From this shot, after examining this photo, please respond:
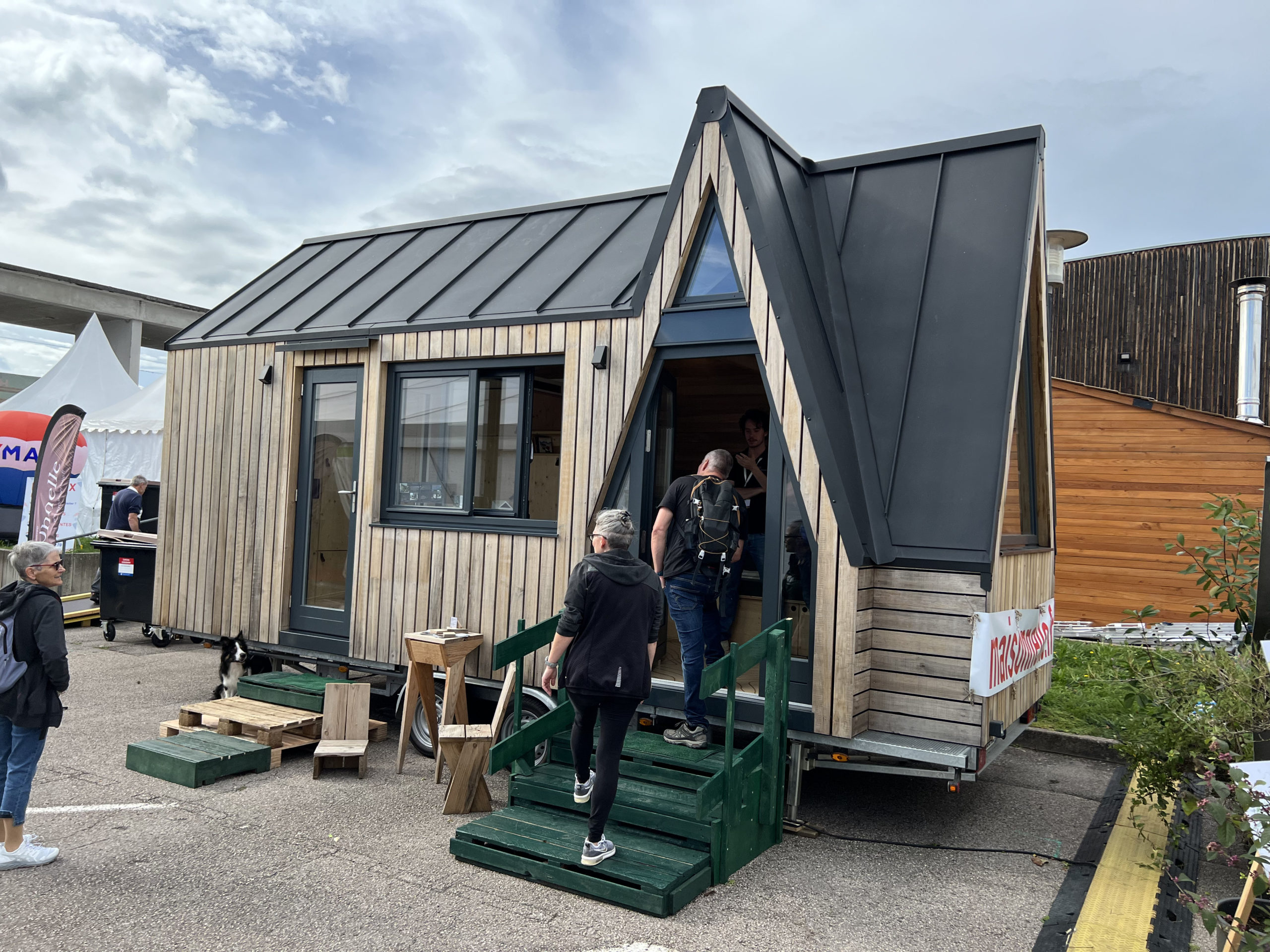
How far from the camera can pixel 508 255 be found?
828 cm

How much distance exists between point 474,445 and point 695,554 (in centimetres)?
234

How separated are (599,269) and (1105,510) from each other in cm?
805

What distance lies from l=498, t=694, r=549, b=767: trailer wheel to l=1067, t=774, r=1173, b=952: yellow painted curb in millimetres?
3419

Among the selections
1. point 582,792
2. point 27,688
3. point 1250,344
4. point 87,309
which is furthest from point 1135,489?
point 87,309

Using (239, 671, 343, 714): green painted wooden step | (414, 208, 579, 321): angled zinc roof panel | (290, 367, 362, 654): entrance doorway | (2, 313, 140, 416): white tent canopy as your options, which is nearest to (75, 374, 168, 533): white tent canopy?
(2, 313, 140, 416): white tent canopy

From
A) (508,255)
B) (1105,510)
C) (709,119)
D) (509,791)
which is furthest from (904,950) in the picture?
(1105,510)

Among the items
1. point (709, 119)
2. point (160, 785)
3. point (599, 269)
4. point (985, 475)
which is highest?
point (709, 119)

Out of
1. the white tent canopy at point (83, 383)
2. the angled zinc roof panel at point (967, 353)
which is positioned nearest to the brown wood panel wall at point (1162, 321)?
the angled zinc roof panel at point (967, 353)

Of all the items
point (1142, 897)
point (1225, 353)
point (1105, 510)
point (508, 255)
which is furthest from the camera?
point (1225, 353)

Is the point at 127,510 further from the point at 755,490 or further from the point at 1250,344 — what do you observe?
the point at 1250,344

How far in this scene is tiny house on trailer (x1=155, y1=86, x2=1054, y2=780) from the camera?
559 cm

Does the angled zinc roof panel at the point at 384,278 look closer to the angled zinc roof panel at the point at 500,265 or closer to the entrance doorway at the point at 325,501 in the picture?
the entrance doorway at the point at 325,501

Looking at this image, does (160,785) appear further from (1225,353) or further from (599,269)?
(1225,353)

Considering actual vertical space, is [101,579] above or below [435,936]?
above
